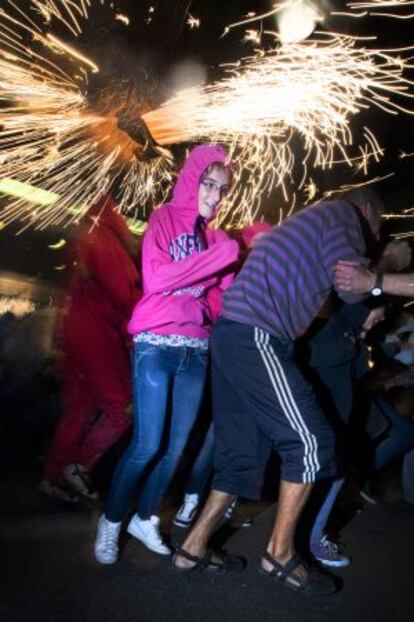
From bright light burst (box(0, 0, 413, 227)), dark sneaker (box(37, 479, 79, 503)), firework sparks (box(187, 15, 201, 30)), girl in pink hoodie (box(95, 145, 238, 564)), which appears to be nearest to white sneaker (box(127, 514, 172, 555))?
girl in pink hoodie (box(95, 145, 238, 564))

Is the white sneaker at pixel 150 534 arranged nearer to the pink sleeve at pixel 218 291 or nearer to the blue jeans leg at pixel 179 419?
the blue jeans leg at pixel 179 419

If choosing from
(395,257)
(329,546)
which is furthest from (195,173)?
(329,546)

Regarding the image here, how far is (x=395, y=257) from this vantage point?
168 inches

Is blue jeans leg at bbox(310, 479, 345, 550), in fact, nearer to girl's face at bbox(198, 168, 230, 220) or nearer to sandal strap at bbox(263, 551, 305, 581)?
sandal strap at bbox(263, 551, 305, 581)

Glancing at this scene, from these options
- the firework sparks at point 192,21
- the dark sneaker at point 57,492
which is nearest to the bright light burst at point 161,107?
the firework sparks at point 192,21

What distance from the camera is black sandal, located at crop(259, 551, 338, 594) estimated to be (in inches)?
116

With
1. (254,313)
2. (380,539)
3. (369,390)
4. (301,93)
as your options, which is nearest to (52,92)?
(301,93)

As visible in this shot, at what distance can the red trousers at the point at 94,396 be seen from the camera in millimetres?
4336

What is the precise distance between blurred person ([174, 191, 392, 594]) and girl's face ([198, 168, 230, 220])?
47 centimetres

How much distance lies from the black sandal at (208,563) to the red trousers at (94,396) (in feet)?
4.60

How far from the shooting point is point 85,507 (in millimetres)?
4062

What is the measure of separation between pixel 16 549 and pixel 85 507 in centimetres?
98

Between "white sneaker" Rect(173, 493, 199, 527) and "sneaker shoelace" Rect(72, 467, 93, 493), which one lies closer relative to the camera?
"white sneaker" Rect(173, 493, 199, 527)

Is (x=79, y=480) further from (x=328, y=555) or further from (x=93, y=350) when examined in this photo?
(x=328, y=555)
